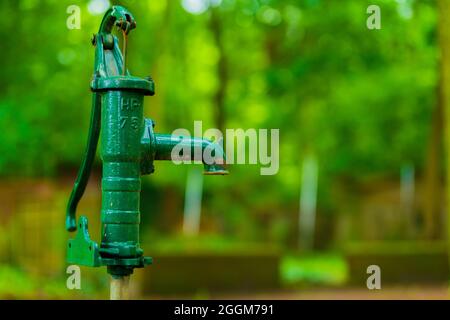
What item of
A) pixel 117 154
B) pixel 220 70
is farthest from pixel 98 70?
pixel 220 70

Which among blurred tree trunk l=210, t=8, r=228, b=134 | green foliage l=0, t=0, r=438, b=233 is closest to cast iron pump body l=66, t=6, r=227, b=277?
green foliage l=0, t=0, r=438, b=233

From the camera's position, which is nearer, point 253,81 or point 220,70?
point 220,70

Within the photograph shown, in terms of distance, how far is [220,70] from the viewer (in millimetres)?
15125

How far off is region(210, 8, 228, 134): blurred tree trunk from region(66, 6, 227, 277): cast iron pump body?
11.8m

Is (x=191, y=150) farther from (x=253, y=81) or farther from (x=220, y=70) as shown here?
(x=253, y=81)

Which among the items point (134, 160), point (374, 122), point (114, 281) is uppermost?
point (374, 122)

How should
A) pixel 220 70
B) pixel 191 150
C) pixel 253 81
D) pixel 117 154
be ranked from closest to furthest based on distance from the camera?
pixel 117 154, pixel 191 150, pixel 220 70, pixel 253 81

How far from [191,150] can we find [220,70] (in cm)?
1274

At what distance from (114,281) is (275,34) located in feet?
48.4

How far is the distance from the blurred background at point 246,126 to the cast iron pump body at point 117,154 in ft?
13.7

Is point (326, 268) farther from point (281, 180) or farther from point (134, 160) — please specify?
point (134, 160)

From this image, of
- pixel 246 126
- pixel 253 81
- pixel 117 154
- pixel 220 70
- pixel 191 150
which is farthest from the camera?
pixel 246 126

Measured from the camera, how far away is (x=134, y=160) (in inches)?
95.0
